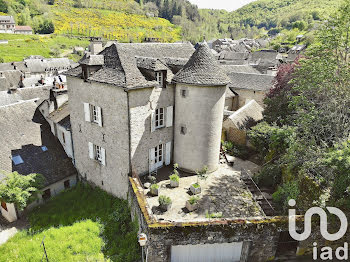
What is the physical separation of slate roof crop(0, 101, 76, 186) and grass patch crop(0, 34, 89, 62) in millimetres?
76603

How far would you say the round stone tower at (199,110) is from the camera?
Answer: 1767 centimetres

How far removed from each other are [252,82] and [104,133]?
24558 millimetres

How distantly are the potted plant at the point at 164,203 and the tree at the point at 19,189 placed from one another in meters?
10.1

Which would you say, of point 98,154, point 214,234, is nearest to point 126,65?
point 98,154

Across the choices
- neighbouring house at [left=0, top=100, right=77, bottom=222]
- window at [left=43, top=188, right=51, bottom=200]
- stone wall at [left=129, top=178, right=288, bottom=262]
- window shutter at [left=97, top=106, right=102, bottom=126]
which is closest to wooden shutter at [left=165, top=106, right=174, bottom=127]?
window shutter at [left=97, top=106, right=102, bottom=126]

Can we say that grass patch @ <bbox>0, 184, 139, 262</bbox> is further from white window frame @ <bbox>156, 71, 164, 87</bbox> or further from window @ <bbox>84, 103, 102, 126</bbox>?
white window frame @ <bbox>156, 71, 164, 87</bbox>

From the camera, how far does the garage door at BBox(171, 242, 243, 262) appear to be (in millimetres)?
13297

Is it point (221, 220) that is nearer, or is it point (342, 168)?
point (342, 168)

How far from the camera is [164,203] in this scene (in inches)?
593

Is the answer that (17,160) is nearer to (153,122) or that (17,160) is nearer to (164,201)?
(153,122)

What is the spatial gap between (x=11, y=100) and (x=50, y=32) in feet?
418

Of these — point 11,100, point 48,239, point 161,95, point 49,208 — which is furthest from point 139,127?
point 11,100

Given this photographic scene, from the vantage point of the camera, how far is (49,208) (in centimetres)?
2039

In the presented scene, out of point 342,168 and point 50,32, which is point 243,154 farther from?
point 50,32
